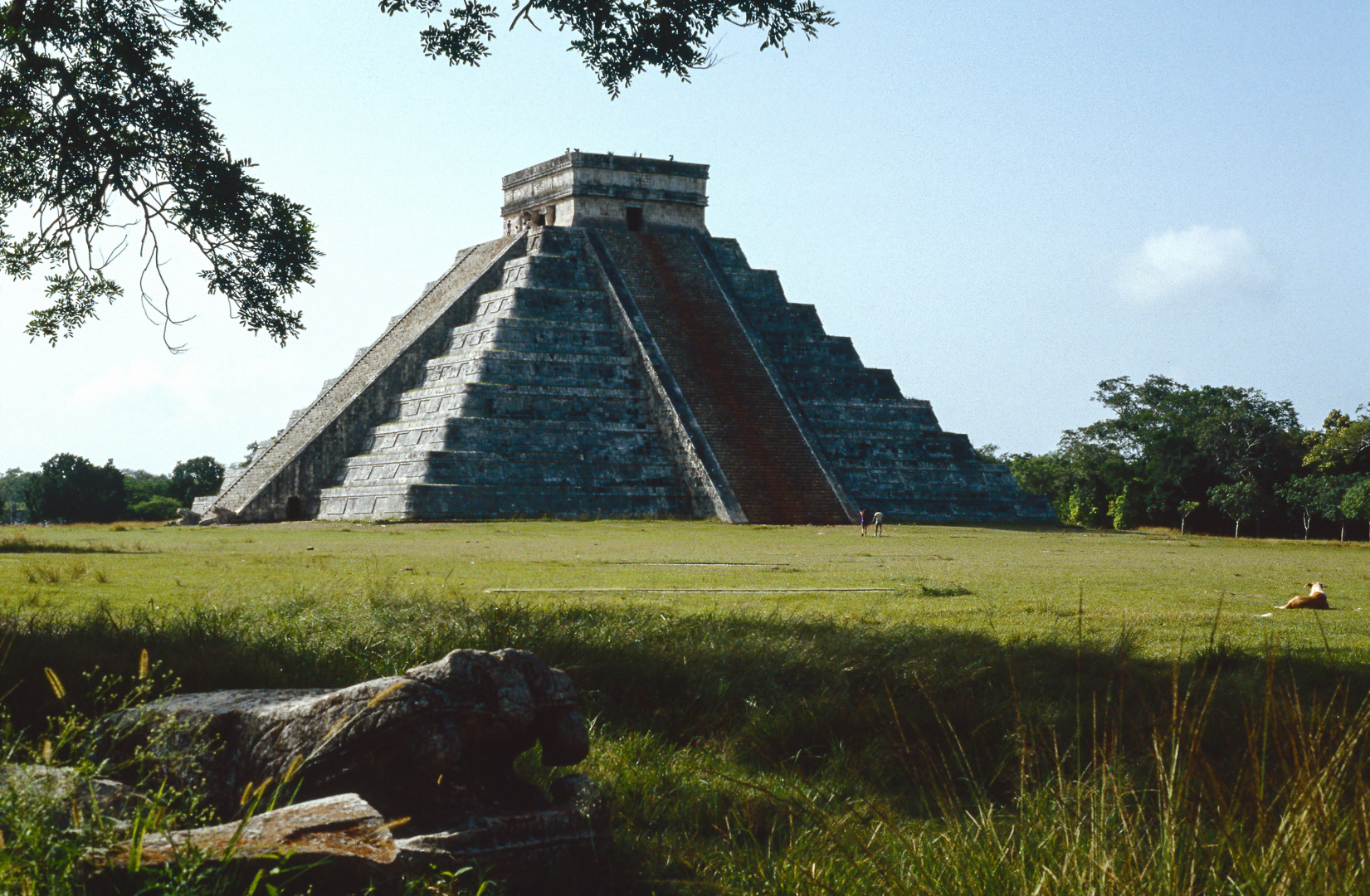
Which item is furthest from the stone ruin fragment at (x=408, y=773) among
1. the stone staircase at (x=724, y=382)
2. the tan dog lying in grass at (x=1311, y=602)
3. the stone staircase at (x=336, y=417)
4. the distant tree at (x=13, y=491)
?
the distant tree at (x=13, y=491)

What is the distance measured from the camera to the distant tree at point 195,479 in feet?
170

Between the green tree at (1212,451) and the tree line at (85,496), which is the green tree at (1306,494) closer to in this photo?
the green tree at (1212,451)

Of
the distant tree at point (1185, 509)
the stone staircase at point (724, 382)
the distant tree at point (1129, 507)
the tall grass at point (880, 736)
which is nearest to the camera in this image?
the tall grass at point (880, 736)

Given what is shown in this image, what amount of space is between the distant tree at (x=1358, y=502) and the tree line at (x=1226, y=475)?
3cm

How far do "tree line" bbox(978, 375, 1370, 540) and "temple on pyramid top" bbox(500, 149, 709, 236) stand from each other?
41.8ft

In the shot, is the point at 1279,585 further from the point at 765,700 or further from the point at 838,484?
the point at 838,484

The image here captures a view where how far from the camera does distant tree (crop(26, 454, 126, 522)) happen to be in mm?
46156

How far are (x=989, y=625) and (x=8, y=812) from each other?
6721mm

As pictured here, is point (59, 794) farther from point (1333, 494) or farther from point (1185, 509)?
point (1185, 509)

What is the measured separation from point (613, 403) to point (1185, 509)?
2388 centimetres

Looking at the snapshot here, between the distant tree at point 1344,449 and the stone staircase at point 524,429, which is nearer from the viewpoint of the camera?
the stone staircase at point 524,429

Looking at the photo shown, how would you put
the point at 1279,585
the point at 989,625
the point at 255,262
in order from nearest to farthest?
the point at 989,625 < the point at 255,262 < the point at 1279,585

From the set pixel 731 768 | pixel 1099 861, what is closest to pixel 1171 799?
pixel 1099 861

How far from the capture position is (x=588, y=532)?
25.4 metres
